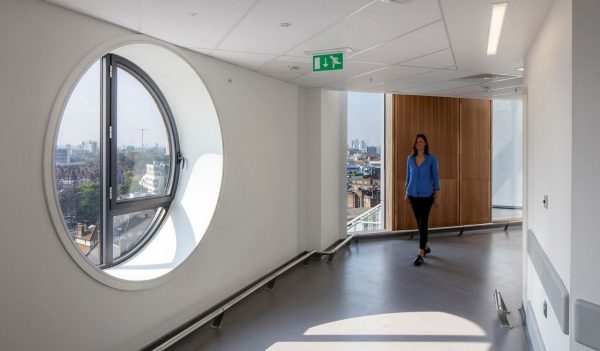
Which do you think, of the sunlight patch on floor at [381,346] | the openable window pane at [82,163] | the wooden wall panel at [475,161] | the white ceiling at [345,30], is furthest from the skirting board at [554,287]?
the wooden wall panel at [475,161]

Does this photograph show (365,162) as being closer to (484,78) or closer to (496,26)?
(484,78)

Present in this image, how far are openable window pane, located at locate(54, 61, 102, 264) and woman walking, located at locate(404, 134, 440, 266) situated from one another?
14.5 ft

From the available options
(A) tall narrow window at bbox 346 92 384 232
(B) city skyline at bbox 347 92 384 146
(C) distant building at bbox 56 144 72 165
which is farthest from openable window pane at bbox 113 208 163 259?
(B) city skyline at bbox 347 92 384 146

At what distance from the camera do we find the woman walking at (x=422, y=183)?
609 cm

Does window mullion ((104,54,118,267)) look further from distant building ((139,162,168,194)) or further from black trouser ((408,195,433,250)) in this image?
black trouser ((408,195,433,250))

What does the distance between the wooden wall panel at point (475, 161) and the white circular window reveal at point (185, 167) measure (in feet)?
20.2

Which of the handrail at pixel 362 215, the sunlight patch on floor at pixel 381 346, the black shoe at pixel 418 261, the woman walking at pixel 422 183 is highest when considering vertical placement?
the woman walking at pixel 422 183

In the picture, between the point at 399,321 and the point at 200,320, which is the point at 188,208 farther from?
the point at 399,321

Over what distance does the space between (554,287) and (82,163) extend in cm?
374

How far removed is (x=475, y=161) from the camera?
871 centimetres

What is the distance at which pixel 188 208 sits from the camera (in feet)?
14.6

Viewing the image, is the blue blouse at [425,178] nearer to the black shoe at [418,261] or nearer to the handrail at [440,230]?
the black shoe at [418,261]

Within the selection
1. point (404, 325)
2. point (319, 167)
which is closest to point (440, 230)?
point (319, 167)

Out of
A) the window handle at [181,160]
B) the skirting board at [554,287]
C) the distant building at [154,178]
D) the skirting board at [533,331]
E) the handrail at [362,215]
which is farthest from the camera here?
the handrail at [362,215]
